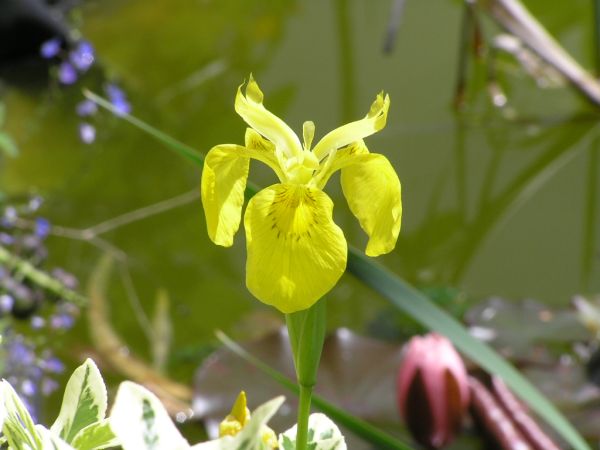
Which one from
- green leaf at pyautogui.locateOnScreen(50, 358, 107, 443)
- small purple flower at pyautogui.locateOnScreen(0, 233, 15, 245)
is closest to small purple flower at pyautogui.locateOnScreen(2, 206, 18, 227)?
small purple flower at pyautogui.locateOnScreen(0, 233, 15, 245)

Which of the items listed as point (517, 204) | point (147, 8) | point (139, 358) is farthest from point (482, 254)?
point (147, 8)

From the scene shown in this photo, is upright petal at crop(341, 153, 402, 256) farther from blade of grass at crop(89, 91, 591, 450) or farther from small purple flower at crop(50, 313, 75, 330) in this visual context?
small purple flower at crop(50, 313, 75, 330)

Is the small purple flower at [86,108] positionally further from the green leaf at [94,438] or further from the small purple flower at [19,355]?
the green leaf at [94,438]

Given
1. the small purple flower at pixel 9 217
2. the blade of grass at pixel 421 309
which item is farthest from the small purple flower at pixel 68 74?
the blade of grass at pixel 421 309

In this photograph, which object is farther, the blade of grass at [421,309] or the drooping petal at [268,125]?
the blade of grass at [421,309]

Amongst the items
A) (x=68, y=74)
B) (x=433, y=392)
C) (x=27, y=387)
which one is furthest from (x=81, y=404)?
(x=68, y=74)

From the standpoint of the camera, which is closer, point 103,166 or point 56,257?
point 56,257

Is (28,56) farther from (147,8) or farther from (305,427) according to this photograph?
(305,427)
